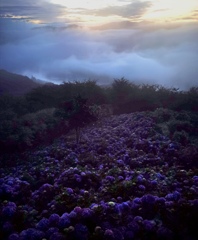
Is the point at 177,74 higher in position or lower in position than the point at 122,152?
higher

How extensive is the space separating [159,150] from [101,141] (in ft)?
8.36

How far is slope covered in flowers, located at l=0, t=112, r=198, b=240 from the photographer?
4.46m

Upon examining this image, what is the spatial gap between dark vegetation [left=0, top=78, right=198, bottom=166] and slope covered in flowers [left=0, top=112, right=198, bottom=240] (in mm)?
1505

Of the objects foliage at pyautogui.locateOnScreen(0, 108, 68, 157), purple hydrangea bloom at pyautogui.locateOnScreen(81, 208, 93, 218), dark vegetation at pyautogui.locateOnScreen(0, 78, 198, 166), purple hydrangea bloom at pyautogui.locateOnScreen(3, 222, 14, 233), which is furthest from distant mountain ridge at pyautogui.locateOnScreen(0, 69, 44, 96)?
purple hydrangea bloom at pyautogui.locateOnScreen(81, 208, 93, 218)

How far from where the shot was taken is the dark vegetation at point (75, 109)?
11.0m

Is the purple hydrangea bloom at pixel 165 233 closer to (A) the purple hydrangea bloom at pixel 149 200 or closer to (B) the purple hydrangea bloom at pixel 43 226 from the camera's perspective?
(A) the purple hydrangea bloom at pixel 149 200

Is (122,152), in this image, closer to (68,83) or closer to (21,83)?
(68,83)

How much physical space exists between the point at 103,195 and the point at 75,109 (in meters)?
5.50

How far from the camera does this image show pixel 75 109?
35.7ft

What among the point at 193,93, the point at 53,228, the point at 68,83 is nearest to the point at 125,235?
the point at 53,228

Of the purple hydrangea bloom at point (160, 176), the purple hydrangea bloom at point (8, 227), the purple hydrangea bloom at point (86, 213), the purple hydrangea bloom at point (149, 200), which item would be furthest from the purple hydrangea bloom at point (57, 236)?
the purple hydrangea bloom at point (160, 176)

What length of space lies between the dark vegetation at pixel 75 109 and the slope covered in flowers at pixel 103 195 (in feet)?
4.94

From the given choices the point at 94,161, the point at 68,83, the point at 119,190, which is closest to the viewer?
the point at 119,190

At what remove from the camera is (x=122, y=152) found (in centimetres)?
948
